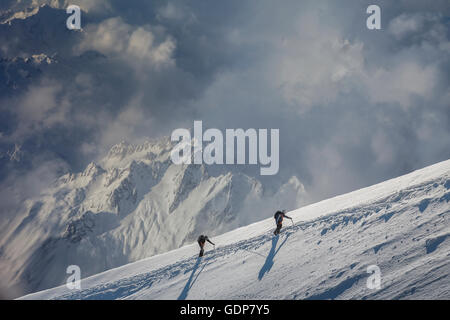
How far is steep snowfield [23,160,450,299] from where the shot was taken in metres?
15.6

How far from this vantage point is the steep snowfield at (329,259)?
15.6m

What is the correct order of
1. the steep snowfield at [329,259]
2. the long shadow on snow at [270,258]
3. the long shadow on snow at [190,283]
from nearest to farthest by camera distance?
the steep snowfield at [329,259] < the long shadow on snow at [190,283] < the long shadow on snow at [270,258]

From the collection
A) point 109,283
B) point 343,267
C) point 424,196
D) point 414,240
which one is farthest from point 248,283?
point 424,196

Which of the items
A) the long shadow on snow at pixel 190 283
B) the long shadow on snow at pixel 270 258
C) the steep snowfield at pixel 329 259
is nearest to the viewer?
the steep snowfield at pixel 329 259

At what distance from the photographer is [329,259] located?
18.0 metres

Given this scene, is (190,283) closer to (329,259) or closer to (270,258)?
(270,258)

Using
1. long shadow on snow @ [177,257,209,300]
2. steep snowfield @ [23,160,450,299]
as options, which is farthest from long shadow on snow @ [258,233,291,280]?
long shadow on snow @ [177,257,209,300]

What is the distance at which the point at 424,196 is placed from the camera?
20188 mm

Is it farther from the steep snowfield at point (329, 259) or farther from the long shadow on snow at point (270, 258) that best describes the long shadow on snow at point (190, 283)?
the long shadow on snow at point (270, 258)

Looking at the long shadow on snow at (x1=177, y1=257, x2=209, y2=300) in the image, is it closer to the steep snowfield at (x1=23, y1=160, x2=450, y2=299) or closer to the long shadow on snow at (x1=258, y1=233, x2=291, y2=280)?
the steep snowfield at (x1=23, y1=160, x2=450, y2=299)

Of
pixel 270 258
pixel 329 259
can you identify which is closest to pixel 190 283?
pixel 270 258

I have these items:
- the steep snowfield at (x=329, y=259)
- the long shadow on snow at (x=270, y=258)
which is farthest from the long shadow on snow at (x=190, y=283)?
the long shadow on snow at (x=270, y=258)

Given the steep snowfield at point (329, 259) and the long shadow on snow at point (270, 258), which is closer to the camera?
the steep snowfield at point (329, 259)
